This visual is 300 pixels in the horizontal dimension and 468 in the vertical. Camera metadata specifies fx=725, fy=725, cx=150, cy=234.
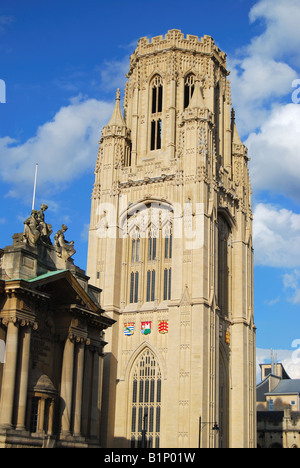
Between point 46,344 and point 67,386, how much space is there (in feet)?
9.65

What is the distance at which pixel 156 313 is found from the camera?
69.6 metres

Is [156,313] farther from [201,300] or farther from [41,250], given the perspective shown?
[41,250]

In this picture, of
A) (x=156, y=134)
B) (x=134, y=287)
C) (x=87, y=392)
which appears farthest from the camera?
(x=156, y=134)

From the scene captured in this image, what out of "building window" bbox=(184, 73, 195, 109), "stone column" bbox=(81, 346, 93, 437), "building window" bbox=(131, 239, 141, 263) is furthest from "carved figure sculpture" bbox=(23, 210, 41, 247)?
"building window" bbox=(184, 73, 195, 109)

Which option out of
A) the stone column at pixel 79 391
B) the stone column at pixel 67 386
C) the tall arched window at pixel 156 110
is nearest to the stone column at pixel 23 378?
the stone column at pixel 67 386

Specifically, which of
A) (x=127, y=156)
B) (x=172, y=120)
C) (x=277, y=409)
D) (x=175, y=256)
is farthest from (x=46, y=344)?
(x=277, y=409)

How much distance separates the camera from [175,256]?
68.8 meters

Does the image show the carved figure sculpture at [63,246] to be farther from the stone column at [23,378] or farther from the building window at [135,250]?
the building window at [135,250]

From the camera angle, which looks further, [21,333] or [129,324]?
[129,324]

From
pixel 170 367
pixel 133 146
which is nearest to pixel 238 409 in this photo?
pixel 170 367

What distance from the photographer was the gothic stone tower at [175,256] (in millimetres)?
65438

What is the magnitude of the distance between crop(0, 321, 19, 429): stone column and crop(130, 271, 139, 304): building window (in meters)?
30.8

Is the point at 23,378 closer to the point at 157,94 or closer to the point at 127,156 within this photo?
the point at 127,156

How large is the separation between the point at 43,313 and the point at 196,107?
1385 inches
